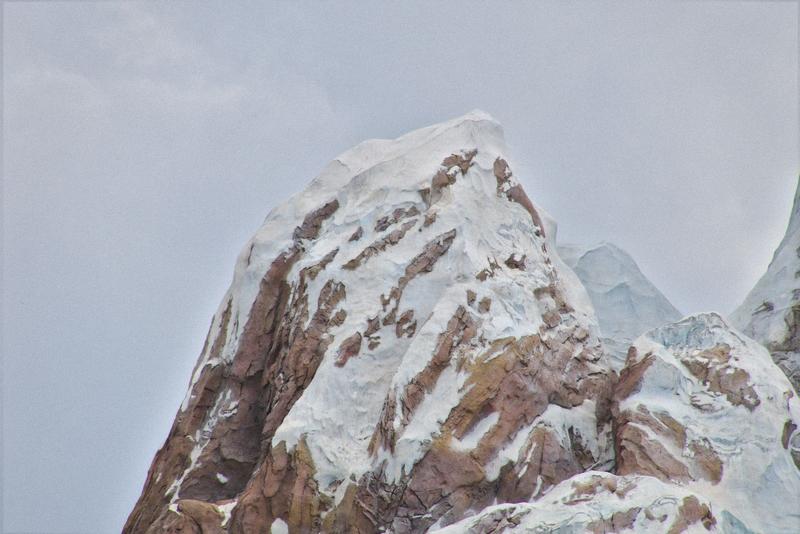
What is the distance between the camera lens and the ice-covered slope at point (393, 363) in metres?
32.0

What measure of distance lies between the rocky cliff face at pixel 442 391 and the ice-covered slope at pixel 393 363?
0.06 m

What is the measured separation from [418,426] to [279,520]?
487 cm

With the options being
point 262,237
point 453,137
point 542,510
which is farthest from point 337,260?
point 542,510

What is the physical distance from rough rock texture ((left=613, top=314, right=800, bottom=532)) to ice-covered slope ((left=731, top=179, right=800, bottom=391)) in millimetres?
6222

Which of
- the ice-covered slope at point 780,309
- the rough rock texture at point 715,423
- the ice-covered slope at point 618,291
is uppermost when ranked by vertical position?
the ice-covered slope at point 618,291

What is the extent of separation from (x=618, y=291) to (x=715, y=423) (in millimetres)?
22132

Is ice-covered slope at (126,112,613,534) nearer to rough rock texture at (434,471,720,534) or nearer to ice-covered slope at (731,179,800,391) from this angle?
rough rock texture at (434,471,720,534)

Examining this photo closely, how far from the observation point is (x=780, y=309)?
42312mm

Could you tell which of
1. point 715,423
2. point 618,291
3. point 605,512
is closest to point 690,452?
point 715,423

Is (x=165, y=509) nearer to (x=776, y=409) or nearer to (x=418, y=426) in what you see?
(x=418, y=426)

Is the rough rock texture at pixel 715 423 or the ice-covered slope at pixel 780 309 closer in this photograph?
the rough rock texture at pixel 715 423

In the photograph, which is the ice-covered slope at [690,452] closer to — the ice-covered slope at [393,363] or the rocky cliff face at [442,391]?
the rocky cliff face at [442,391]

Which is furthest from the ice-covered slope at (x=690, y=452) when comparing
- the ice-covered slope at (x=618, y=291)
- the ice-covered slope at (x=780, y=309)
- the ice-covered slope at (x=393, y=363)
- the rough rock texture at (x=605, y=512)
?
the ice-covered slope at (x=618, y=291)

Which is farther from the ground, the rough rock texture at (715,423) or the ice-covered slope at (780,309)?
the ice-covered slope at (780,309)
